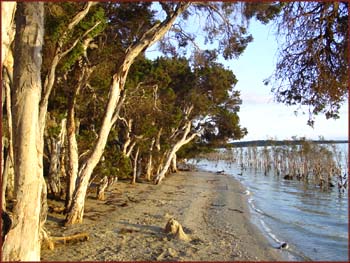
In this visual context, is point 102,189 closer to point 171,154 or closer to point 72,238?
point 72,238

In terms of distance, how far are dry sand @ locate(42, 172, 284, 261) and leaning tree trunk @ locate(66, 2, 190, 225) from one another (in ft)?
1.81

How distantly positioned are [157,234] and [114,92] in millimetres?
3686

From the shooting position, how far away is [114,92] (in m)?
9.26

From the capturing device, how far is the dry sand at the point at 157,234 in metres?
7.50

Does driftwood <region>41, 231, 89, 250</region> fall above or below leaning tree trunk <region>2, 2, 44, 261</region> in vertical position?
below

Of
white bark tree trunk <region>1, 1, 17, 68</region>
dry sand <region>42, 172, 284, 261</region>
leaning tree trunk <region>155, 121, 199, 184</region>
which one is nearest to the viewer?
white bark tree trunk <region>1, 1, 17, 68</region>

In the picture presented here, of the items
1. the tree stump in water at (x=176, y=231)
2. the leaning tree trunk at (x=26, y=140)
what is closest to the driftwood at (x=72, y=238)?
the tree stump in water at (x=176, y=231)

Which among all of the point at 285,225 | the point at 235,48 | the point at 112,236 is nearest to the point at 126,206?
the point at 112,236

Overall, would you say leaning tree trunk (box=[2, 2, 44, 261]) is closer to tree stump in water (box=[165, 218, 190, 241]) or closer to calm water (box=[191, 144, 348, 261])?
tree stump in water (box=[165, 218, 190, 241])

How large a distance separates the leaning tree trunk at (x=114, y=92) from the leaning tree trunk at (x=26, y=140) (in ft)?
12.5

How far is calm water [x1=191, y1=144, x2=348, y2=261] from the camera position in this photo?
33.2 ft

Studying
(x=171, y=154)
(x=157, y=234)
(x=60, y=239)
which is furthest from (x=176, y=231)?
(x=171, y=154)

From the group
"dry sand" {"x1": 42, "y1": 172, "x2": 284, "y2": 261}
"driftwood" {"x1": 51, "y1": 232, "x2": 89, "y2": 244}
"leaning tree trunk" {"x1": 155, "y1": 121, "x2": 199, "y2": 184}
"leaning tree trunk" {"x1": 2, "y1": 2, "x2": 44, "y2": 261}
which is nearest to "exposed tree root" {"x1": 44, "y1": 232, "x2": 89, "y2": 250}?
"driftwood" {"x1": 51, "y1": 232, "x2": 89, "y2": 244}

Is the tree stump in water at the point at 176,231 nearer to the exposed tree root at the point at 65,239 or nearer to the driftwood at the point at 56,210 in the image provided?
the exposed tree root at the point at 65,239
